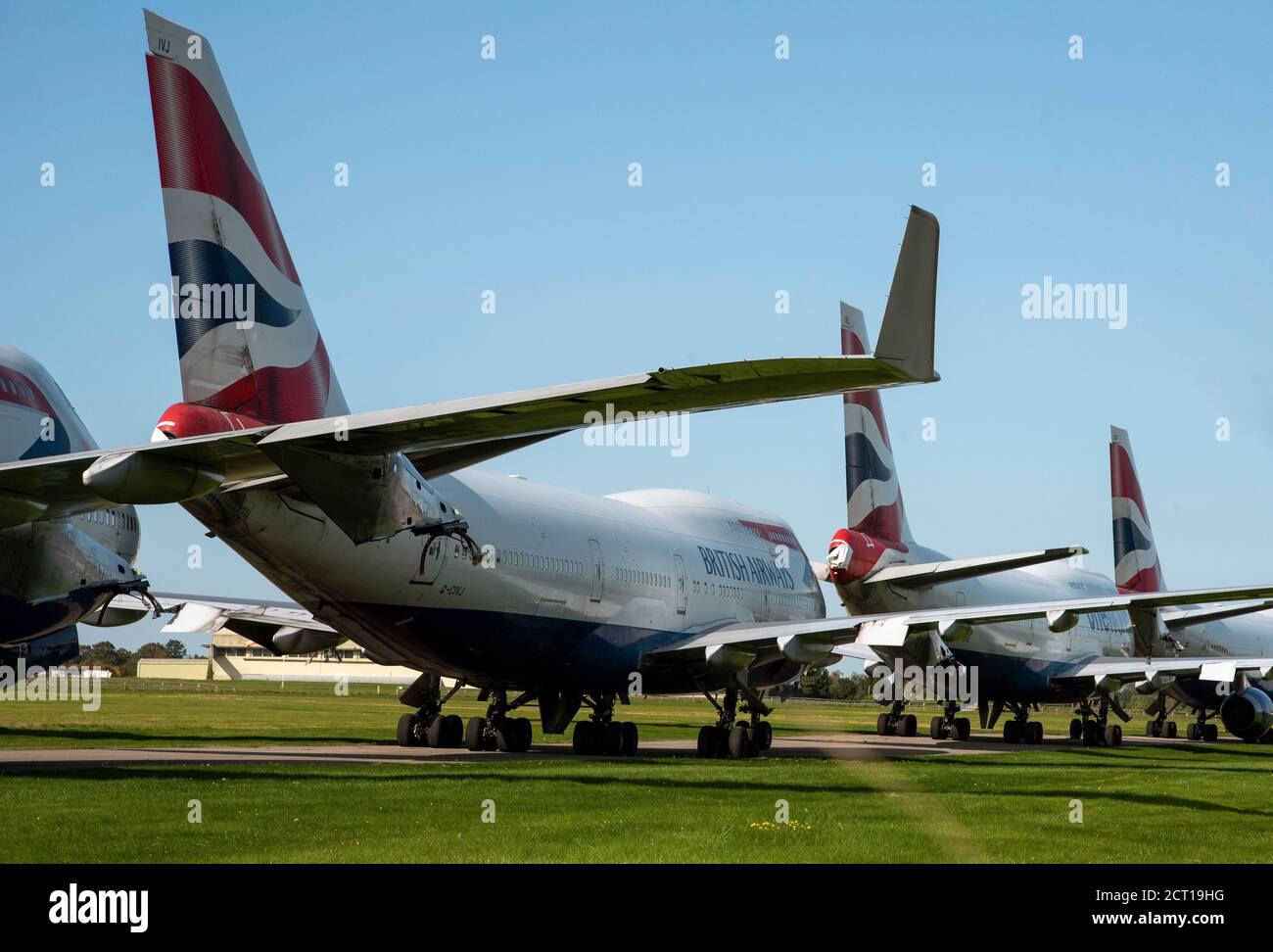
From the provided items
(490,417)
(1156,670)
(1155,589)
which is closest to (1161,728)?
(1155,589)

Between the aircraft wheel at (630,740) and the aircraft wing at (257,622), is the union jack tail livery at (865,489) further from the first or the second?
the aircraft wing at (257,622)

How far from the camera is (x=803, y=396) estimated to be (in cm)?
1312

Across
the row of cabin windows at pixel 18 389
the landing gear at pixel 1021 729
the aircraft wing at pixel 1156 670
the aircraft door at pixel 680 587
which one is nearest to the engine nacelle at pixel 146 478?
the row of cabin windows at pixel 18 389

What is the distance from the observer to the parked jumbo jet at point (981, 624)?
3553 cm

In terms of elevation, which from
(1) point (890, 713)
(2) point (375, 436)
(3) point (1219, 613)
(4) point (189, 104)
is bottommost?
(1) point (890, 713)

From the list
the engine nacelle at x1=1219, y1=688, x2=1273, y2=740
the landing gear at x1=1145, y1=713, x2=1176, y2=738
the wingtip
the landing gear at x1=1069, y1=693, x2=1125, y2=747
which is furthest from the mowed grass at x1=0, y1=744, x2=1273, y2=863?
the landing gear at x1=1145, y1=713, x2=1176, y2=738

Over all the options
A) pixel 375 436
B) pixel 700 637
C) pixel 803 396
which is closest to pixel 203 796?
pixel 375 436

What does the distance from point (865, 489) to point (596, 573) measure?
13.9 m

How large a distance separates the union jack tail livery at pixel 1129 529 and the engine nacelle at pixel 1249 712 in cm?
682

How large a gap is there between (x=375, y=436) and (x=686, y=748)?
19689 millimetres

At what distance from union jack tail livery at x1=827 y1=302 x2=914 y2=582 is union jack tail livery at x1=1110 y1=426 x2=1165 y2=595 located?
598 inches

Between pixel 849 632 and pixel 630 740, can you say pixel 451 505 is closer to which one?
pixel 630 740

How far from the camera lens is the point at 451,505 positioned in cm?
2231
